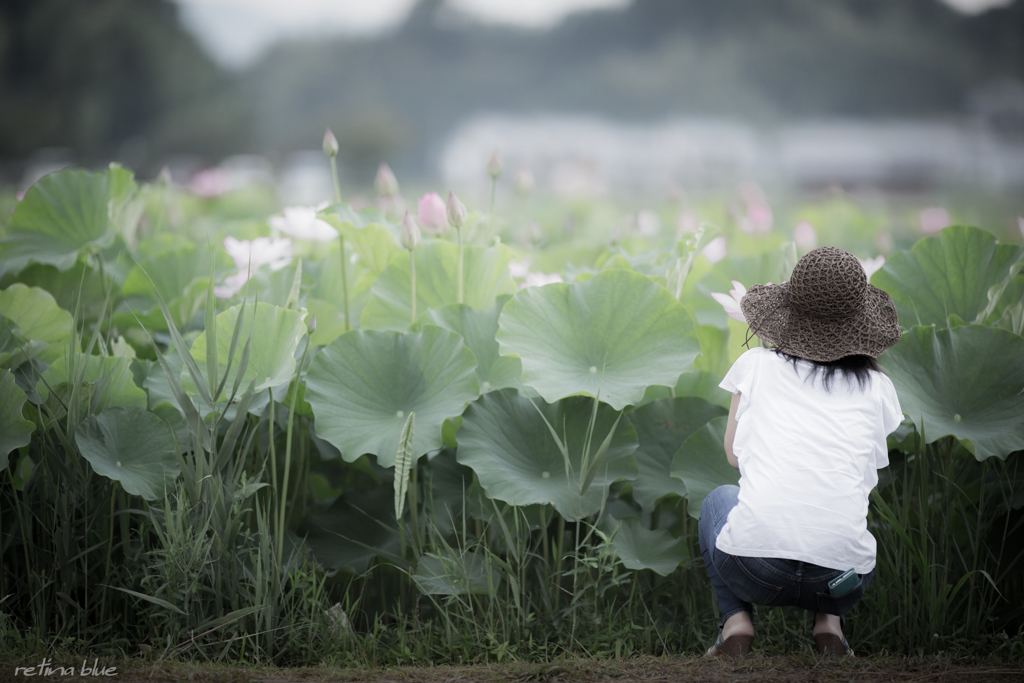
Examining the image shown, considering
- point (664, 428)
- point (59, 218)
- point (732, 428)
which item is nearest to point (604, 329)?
point (664, 428)

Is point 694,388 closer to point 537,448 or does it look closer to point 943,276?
point 537,448

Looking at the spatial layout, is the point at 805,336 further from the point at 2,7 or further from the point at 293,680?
the point at 2,7

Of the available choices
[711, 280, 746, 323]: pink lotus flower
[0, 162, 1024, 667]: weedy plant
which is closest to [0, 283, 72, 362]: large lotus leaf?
[0, 162, 1024, 667]: weedy plant

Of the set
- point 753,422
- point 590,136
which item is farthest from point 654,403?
point 590,136

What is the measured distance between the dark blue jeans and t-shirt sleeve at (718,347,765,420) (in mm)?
191

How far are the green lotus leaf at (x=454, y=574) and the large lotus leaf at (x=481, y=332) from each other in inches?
16.3

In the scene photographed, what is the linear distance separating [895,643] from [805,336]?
2.31ft

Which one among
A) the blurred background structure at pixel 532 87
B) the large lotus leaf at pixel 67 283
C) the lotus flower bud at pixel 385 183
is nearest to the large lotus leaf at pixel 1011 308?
Answer: the lotus flower bud at pixel 385 183

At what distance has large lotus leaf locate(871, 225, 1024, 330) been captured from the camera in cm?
197

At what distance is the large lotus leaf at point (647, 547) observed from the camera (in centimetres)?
166

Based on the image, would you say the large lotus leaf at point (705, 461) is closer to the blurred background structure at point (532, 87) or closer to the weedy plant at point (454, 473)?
the weedy plant at point (454, 473)

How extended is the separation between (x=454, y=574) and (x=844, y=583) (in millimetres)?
747

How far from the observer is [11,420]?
158 cm

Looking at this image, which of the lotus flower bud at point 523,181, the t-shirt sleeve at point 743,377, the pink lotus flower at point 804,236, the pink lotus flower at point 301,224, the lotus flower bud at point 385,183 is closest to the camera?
the t-shirt sleeve at point 743,377
